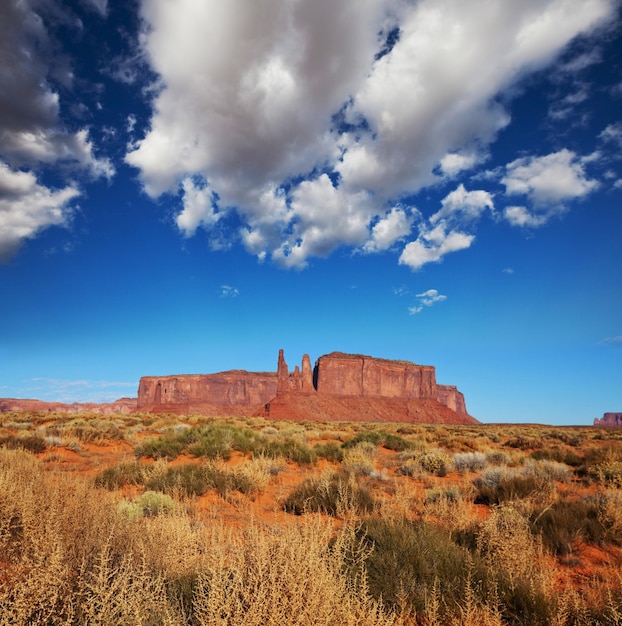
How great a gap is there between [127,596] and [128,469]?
7337mm

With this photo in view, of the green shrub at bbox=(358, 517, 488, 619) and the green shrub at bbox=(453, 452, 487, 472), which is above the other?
the green shrub at bbox=(358, 517, 488, 619)

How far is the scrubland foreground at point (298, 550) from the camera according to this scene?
2500 mm

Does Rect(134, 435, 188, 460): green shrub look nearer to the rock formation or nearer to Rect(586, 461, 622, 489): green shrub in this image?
Rect(586, 461, 622, 489): green shrub

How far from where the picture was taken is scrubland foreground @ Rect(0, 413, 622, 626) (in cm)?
250

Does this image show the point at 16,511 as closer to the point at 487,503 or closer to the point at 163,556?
the point at 163,556

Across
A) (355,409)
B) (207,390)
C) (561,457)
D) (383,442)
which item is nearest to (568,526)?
(561,457)

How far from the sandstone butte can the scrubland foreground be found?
80205mm

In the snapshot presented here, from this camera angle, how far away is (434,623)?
3.23 metres

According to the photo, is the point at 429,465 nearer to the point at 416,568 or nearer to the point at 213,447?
the point at 213,447

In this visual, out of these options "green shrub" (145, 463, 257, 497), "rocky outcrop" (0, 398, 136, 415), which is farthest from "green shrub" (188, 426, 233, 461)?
"rocky outcrop" (0, 398, 136, 415)

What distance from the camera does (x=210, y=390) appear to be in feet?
461

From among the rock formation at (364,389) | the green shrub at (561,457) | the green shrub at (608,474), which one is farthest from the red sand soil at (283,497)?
the rock formation at (364,389)

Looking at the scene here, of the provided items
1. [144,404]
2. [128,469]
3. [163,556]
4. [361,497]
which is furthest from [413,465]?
[144,404]

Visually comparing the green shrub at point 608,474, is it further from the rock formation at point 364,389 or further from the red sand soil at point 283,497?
the rock formation at point 364,389
